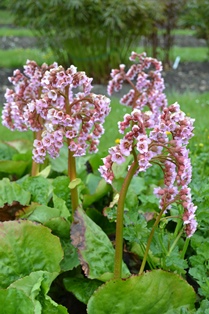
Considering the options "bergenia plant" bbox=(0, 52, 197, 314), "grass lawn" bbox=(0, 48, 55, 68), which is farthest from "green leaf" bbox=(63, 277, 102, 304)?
"grass lawn" bbox=(0, 48, 55, 68)

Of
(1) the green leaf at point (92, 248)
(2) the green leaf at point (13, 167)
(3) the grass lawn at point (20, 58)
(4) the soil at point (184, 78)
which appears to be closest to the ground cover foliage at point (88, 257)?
(1) the green leaf at point (92, 248)

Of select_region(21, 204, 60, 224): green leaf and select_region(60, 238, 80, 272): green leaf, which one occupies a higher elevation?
select_region(21, 204, 60, 224): green leaf

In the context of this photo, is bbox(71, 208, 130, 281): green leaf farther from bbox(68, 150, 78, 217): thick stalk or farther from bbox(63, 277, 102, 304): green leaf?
bbox(68, 150, 78, 217): thick stalk

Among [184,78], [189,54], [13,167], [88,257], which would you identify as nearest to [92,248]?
[88,257]

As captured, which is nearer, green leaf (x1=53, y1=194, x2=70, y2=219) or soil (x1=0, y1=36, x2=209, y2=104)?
green leaf (x1=53, y1=194, x2=70, y2=219)

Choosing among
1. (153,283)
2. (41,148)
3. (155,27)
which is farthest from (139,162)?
(155,27)

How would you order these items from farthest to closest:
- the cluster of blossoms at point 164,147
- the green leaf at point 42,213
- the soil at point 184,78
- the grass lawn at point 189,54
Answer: the grass lawn at point 189,54 → the soil at point 184,78 → the green leaf at point 42,213 → the cluster of blossoms at point 164,147

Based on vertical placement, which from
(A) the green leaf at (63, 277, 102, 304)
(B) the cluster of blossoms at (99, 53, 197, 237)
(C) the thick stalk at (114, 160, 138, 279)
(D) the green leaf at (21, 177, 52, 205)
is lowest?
(A) the green leaf at (63, 277, 102, 304)

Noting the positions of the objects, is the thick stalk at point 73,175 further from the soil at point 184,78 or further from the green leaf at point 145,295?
the soil at point 184,78
